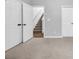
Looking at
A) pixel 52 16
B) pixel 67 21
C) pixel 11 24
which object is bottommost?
pixel 11 24

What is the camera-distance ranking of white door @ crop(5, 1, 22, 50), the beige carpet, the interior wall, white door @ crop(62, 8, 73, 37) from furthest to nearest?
white door @ crop(62, 8, 73, 37), the interior wall, white door @ crop(5, 1, 22, 50), the beige carpet

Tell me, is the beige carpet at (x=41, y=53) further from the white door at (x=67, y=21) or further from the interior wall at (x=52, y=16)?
the white door at (x=67, y=21)

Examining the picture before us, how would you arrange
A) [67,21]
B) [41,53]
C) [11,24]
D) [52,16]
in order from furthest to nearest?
[67,21], [52,16], [11,24], [41,53]

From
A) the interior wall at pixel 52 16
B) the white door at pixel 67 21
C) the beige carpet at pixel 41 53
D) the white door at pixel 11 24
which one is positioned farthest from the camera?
the white door at pixel 67 21

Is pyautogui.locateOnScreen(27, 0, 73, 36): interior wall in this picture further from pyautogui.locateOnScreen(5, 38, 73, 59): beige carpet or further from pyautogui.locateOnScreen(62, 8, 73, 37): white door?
pyautogui.locateOnScreen(5, 38, 73, 59): beige carpet

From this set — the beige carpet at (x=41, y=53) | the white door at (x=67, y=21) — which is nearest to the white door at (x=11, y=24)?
the beige carpet at (x=41, y=53)

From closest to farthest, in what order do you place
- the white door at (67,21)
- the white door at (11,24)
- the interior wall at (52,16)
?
the white door at (11,24) → the interior wall at (52,16) → the white door at (67,21)

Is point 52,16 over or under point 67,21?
over

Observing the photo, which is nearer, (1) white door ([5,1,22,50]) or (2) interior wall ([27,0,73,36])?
(1) white door ([5,1,22,50])

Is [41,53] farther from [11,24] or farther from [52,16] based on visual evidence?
[52,16]

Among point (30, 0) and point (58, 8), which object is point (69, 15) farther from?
point (30, 0)

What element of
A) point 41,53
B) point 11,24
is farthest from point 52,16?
point 41,53

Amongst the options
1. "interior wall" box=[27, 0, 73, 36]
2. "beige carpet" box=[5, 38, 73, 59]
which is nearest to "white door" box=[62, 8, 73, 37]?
"interior wall" box=[27, 0, 73, 36]

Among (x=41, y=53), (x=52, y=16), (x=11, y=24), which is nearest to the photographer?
(x=41, y=53)
